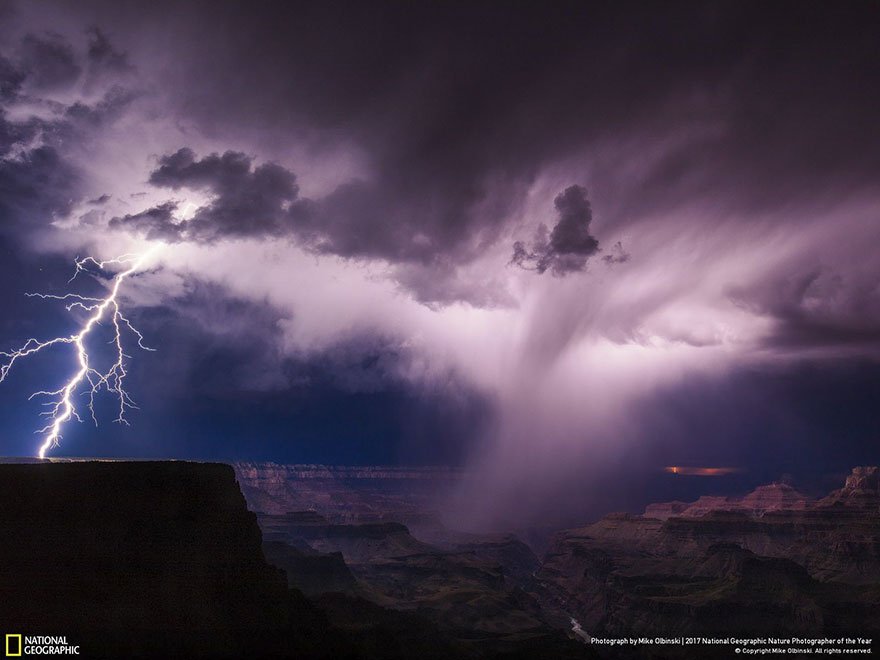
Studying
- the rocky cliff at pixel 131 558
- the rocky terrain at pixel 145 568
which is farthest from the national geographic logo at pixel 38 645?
the rocky cliff at pixel 131 558

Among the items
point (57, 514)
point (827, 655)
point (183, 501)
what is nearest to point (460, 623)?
point (827, 655)

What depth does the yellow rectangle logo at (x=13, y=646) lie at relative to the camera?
5162 centimetres

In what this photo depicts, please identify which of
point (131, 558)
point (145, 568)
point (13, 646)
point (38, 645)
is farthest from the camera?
point (145, 568)

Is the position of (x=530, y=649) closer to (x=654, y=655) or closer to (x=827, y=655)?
(x=654, y=655)

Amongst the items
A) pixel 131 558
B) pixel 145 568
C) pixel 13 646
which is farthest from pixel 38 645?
pixel 145 568

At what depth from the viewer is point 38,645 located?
53.2 metres

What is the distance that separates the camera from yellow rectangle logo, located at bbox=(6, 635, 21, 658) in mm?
51625

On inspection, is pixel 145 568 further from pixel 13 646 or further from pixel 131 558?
pixel 13 646

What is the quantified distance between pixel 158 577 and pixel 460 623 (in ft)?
325

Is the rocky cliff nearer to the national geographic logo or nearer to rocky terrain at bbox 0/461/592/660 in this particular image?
rocky terrain at bbox 0/461/592/660

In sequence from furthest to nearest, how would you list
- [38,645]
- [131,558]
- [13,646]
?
[131,558], [38,645], [13,646]

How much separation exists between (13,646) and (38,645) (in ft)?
5.82

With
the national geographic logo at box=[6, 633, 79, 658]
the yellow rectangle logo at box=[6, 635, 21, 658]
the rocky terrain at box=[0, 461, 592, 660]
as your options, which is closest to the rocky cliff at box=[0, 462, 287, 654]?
the rocky terrain at box=[0, 461, 592, 660]

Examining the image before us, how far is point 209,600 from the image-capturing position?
64.9 meters
